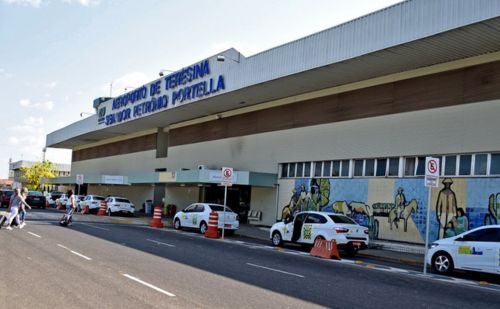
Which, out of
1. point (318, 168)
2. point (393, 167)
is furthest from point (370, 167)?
point (318, 168)

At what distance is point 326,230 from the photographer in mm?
19125

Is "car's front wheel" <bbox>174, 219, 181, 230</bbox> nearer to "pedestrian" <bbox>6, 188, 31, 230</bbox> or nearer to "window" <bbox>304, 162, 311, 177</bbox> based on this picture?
"window" <bbox>304, 162, 311, 177</bbox>

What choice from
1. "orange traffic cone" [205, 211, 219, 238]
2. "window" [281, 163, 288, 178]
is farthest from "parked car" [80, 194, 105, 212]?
"orange traffic cone" [205, 211, 219, 238]

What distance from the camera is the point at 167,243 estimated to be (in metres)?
19.1

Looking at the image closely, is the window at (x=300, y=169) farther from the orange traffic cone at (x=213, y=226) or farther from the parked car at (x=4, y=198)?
the parked car at (x=4, y=198)

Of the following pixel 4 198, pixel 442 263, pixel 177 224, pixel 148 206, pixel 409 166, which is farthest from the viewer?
pixel 148 206

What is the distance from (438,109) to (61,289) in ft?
60.1

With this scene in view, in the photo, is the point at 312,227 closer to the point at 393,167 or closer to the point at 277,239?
the point at 277,239

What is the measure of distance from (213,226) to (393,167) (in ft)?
28.6

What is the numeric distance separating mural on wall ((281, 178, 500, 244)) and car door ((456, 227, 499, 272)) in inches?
211

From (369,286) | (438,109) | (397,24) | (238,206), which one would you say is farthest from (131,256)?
(238,206)

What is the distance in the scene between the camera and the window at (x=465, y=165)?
21.8 m

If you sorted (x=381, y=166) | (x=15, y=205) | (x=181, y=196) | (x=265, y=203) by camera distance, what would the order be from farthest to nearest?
(x=181, y=196) < (x=265, y=203) < (x=381, y=166) < (x=15, y=205)

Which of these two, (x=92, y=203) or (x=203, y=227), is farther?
(x=92, y=203)
